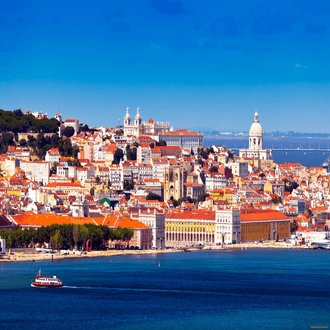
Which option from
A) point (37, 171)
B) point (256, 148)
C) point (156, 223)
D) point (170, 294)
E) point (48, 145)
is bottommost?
point (170, 294)

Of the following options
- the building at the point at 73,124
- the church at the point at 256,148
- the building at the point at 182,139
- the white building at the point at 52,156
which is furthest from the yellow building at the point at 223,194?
the church at the point at 256,148

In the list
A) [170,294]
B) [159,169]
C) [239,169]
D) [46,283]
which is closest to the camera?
Answer: [170,294]

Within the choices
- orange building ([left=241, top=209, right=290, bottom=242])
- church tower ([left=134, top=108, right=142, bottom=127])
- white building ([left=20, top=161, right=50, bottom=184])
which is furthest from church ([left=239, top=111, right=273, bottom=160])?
orange building ([left=241, top=209, right=290, bottom=242])

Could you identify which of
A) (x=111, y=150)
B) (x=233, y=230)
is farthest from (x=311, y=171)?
(x=233, y=230)

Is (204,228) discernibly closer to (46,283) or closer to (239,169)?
(46,283)

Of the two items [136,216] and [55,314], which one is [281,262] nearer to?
[136,216]

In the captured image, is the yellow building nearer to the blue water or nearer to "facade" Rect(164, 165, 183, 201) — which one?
"facade" Rect(164, 165, 183, 201)

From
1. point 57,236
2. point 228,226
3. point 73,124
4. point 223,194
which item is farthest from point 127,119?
point 57,236
